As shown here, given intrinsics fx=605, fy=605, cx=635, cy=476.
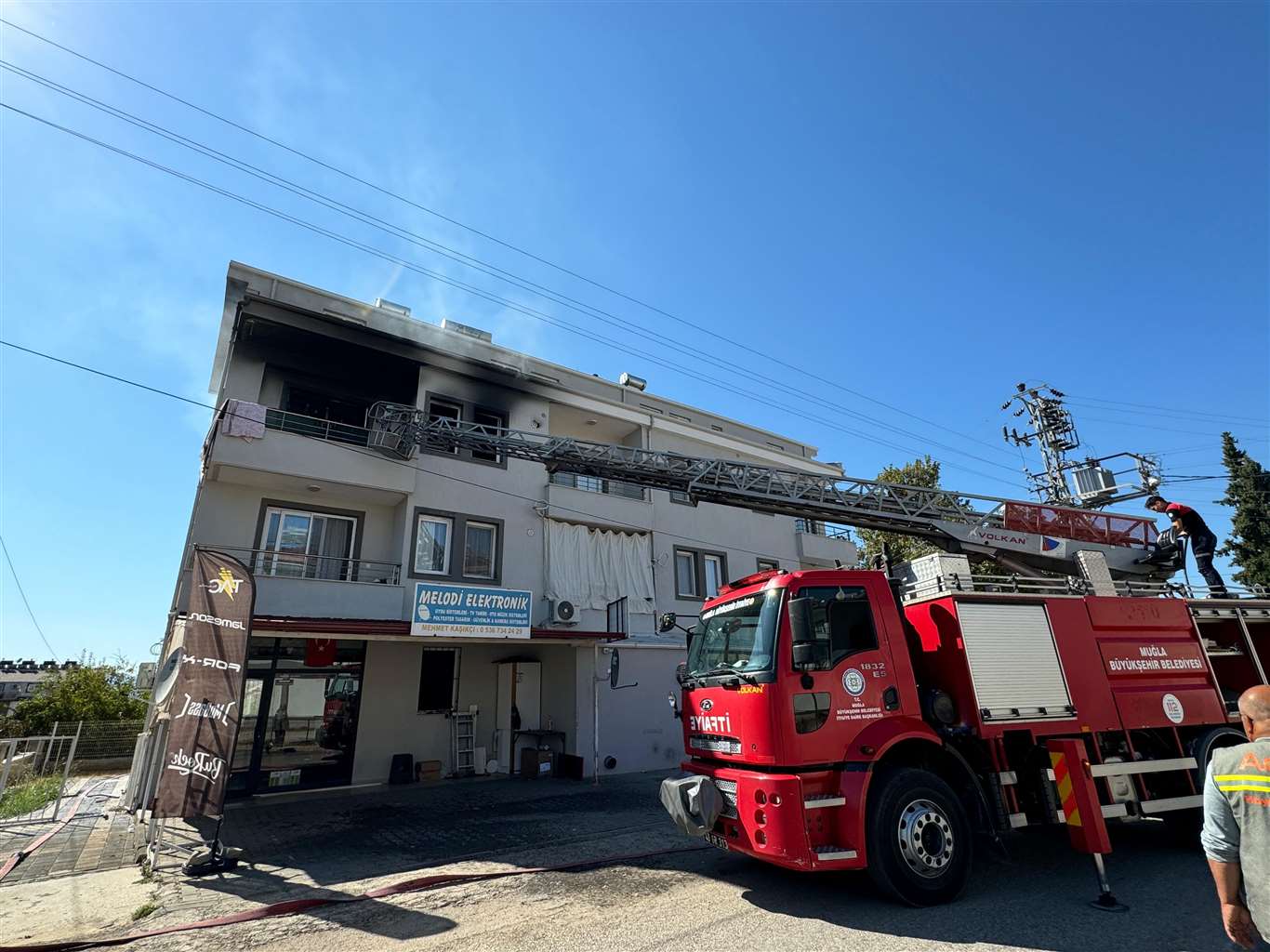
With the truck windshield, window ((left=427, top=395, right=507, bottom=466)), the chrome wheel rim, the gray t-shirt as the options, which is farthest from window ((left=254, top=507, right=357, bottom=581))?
the gray t-shirt

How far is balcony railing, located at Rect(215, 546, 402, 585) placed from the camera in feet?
42.7

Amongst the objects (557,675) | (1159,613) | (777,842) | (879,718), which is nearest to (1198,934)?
(879,718)

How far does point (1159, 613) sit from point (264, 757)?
1591 centimetres

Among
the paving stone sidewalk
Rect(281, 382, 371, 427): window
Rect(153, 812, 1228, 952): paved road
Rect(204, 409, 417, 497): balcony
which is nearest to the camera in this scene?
Rect(153, 812, 1228, 952): paved road

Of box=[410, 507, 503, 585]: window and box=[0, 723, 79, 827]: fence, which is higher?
box=[410, 507, 503, 585]: window

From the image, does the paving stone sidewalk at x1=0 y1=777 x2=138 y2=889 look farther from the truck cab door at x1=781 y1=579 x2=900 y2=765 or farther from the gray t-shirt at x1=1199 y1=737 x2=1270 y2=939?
the gray t-shirt at x1=1199 y1=737 x2=1270 y2=939

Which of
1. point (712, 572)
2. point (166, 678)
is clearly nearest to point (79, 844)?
point (166, 678)

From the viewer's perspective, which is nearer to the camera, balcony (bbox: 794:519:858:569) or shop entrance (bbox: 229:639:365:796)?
shop entrance (bbox: 229:639:365:796)

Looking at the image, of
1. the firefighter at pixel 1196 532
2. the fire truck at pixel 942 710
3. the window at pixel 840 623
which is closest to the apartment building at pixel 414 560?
the fire truck at pixel 942 710

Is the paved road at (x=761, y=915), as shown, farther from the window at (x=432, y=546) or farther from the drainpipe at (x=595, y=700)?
the window at (x=432, y=546)

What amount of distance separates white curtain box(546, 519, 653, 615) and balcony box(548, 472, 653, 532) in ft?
0.94

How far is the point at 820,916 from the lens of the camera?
5383mm

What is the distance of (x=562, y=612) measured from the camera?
15.3 metres

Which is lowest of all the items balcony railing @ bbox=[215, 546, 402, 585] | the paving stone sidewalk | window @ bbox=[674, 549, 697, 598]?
the paving stone sidewalk
